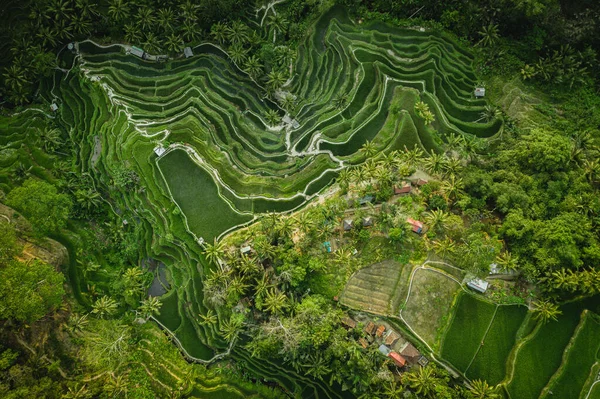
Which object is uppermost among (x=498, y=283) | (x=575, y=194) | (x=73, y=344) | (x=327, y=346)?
(x=575, y=194)

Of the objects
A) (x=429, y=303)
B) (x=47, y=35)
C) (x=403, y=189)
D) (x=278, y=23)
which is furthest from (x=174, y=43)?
(x=429, y=303)

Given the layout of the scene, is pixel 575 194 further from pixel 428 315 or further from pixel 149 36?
pixel 149 36

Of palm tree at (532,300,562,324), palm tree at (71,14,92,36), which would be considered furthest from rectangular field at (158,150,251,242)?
palm tree at (532,300,562,324)

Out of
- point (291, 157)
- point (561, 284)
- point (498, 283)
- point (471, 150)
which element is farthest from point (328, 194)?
point (561, 284)

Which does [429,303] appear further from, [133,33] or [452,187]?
[133,33]

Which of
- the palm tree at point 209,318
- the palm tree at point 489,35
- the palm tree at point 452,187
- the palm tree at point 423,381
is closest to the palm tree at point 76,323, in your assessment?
the palm tree at point 209,318

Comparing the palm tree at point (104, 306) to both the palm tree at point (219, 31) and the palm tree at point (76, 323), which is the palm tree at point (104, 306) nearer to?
the palm tree at point (76, 323)
